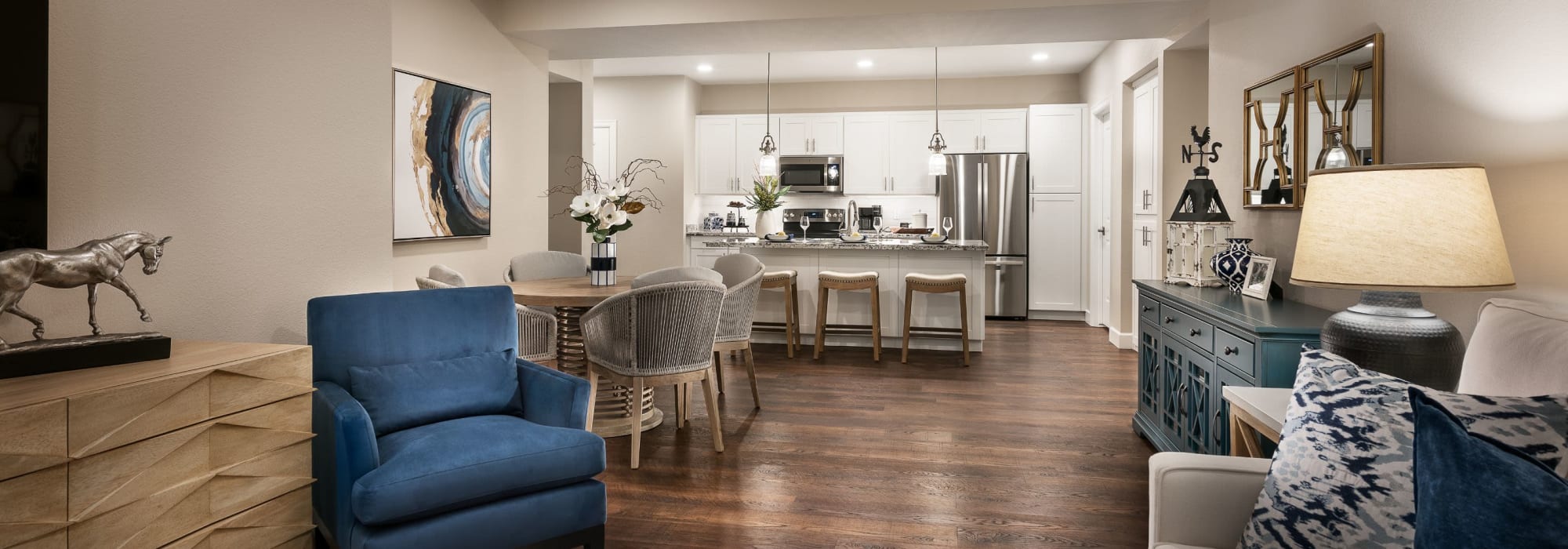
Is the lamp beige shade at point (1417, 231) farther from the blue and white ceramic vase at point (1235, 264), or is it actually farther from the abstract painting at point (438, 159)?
the abstract painting at point (438, 159)

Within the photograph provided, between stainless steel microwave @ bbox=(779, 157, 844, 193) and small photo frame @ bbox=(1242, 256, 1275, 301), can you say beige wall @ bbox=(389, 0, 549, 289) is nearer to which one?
stainless steel microwave @ bbox=(779, 157, 844, 193)

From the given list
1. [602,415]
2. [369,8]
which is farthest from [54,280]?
[602,415]

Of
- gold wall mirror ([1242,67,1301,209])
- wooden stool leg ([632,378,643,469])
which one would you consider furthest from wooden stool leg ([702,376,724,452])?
gold wall mirror ([1242,67,1301,209])

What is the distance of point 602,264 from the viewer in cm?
401

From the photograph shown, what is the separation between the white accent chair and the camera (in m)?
1.39

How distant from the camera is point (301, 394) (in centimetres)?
208

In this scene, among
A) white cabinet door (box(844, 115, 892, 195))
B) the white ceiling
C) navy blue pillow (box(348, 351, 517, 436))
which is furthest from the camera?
white cabinet door (box(844, 115, 892, 195))

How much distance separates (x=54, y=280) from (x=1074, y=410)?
402cm

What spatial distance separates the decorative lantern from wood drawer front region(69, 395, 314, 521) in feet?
11.0

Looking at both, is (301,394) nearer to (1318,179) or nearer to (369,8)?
(369,8)

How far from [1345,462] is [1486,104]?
1445 millimetres

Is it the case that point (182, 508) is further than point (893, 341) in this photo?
No

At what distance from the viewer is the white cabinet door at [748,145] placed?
839 cm

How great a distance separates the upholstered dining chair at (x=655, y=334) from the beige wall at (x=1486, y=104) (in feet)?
7.46
